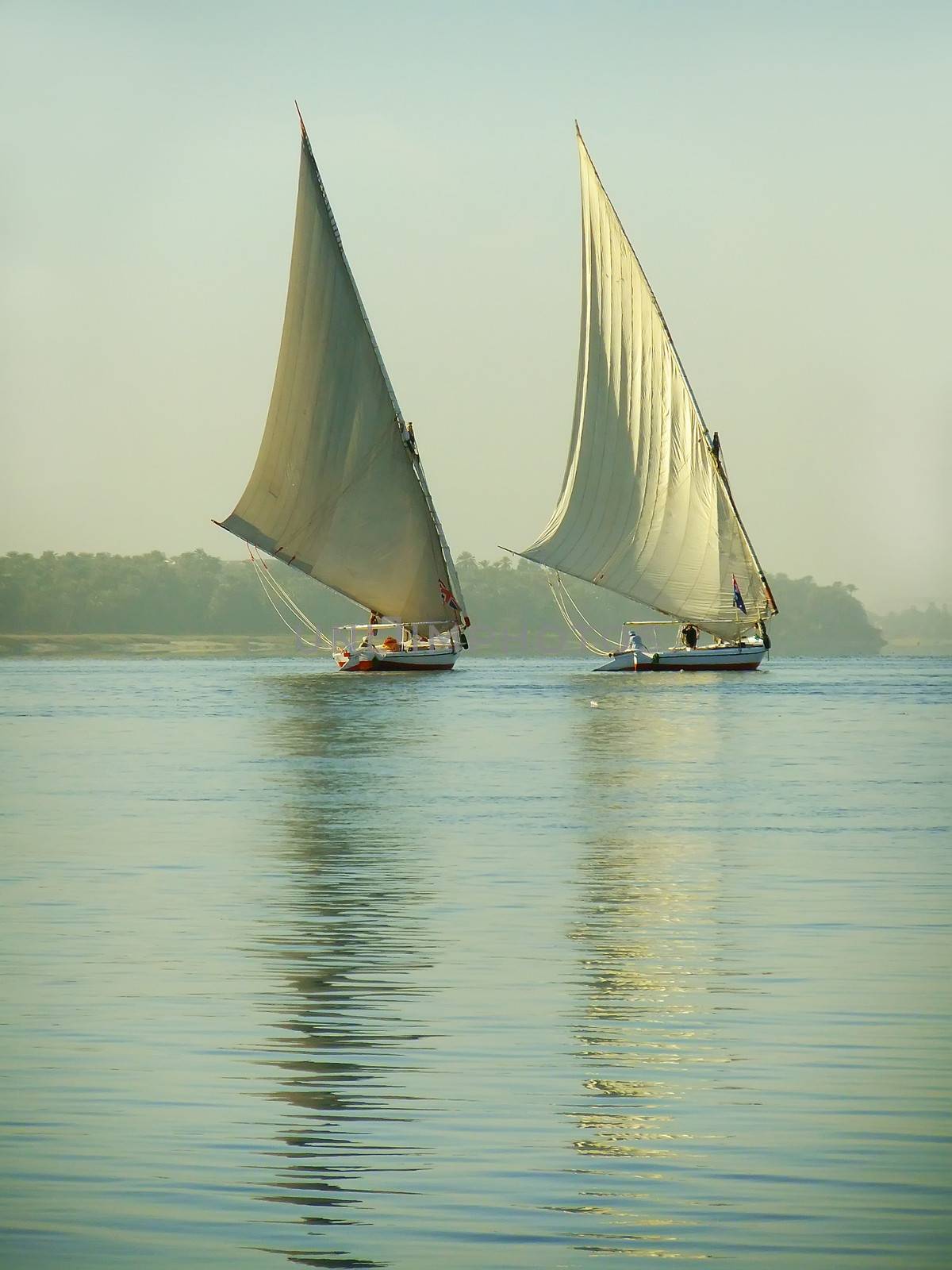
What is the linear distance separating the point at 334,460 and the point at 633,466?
1099cm

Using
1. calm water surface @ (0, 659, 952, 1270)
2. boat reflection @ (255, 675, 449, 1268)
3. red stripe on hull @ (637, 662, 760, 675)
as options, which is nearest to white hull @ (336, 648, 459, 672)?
red stripe on hull @ (637, 662, 760, 675)

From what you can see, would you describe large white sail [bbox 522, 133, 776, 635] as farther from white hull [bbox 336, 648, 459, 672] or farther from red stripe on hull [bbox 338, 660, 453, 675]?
red stripe on hull [bbox 338, 660, 453, 675]

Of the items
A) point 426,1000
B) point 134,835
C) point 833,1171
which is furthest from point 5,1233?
point 134,835

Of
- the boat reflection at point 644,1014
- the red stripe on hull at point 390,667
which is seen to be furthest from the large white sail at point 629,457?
the boat reflection at point 644,1014

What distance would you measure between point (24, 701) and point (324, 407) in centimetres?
1501

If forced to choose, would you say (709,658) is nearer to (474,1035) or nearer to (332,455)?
(332,455)

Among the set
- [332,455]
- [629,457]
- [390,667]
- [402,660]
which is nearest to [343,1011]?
[332,455]

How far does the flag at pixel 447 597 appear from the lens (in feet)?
264

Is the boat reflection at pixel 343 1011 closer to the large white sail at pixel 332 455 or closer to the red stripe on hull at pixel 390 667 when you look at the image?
the large white sail at pixel 332 455

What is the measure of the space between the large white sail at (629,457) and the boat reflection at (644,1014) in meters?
48.1

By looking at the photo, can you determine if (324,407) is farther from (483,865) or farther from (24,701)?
(483,865)

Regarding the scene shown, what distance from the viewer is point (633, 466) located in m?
76.3

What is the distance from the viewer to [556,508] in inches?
2968

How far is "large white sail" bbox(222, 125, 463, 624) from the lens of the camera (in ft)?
238
